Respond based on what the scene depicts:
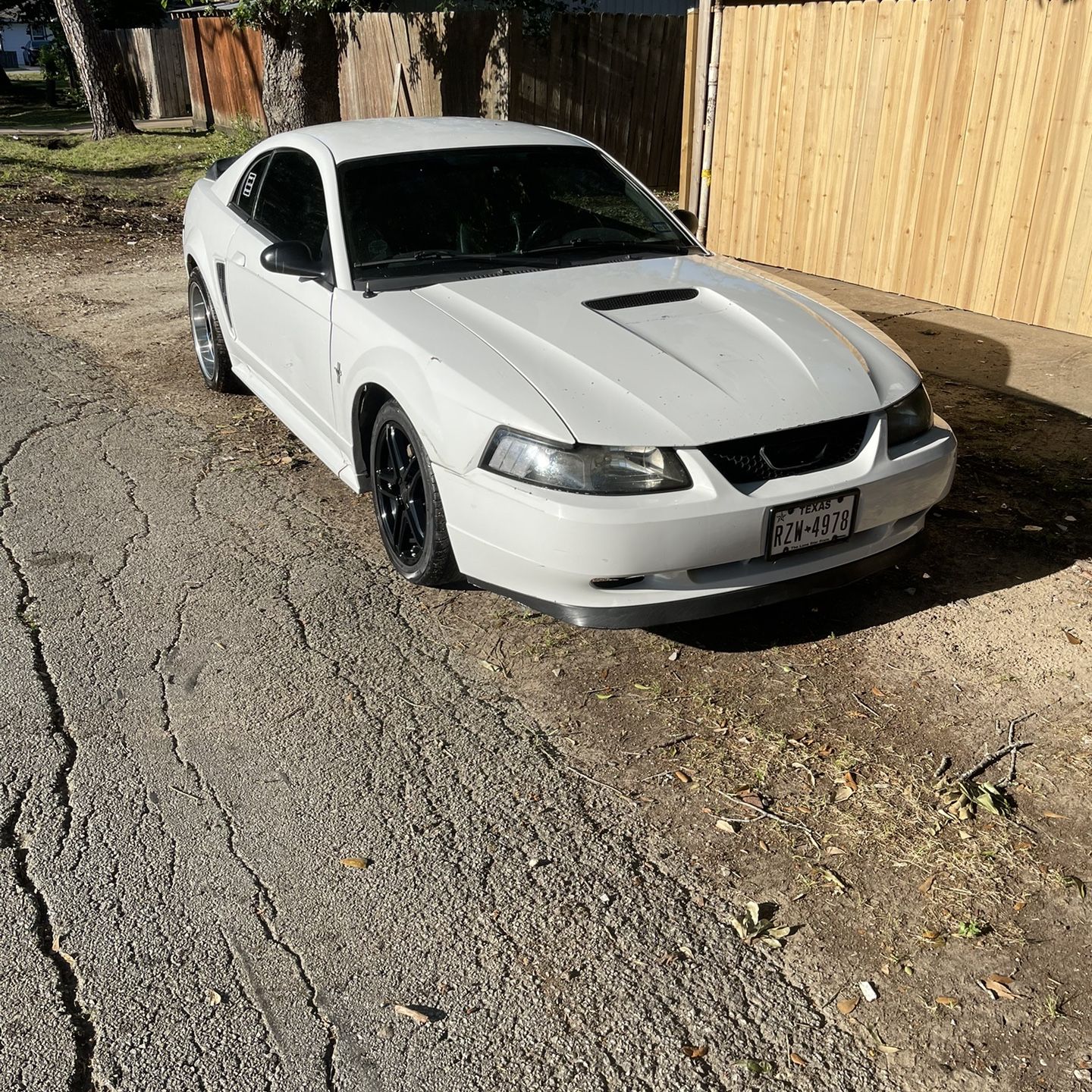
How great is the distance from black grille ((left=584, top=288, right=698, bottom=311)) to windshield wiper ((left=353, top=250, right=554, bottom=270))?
57cm

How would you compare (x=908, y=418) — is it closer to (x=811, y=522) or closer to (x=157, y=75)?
(x=811, y=522)

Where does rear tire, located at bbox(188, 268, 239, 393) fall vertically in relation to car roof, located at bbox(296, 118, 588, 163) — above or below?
below

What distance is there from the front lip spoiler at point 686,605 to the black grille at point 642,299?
122 cm

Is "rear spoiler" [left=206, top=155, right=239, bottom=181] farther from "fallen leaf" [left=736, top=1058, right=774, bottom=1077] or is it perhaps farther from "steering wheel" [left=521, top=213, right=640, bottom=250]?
"fallen leaf" [left=736, top=1058, right=774, bottom=1077]

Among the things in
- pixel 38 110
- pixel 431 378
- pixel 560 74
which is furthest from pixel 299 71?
pixel 38 110

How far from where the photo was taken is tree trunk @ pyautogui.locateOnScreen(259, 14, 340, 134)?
14.1 meters

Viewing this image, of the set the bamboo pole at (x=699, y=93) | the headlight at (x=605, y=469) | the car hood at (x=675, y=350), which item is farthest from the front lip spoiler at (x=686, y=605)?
the bamboo pole at (x=699, y=93)

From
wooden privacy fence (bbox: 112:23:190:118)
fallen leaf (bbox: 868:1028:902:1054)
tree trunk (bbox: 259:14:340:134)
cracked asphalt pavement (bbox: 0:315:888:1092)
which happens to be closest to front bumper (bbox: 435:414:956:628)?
cracked asphalt pavement (bbox: 0:315:888:1092)

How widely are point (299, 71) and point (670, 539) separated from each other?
13.0 m

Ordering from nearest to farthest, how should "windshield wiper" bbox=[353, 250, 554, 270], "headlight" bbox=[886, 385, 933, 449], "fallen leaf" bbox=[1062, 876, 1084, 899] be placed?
"fallen leaf" bbox=[1062, 876, 1084, 899] < "headlight" bbox=[886, 385, 933, 449] < "windshield wiper" bbox=[353, 250, 554, 270]

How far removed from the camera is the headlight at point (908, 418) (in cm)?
396

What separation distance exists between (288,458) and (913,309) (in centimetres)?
500

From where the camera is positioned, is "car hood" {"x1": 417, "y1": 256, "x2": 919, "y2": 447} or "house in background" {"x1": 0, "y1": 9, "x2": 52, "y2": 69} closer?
"car hood" {"x1": 417, "y1": 256, "x2": 919, "y2": 447}

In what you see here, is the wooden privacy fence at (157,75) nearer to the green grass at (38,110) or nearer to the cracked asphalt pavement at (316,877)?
the green grass at (38,110)
